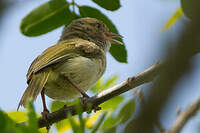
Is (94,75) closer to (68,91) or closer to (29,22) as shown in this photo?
(68,91)

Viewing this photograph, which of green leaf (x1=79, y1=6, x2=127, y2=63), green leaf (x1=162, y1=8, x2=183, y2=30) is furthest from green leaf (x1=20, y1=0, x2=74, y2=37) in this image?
green leaf (x1=162, y1=8, x2=183, y2=30)

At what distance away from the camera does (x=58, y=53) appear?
4.07 metres

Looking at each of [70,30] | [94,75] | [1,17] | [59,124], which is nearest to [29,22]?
[59,124]

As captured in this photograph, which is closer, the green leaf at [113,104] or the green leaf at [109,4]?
the green leaf at [109,4]

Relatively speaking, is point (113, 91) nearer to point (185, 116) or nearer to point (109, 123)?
point (109, 123)

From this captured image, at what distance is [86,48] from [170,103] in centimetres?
348

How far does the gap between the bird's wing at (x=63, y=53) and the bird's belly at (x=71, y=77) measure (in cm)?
11

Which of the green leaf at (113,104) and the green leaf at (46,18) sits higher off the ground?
the green leaf at (46,18)

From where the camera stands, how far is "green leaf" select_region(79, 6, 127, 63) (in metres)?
3.18

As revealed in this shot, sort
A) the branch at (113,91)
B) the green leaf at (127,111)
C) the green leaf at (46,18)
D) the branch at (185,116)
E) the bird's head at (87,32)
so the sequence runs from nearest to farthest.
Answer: the green leaf at (127,111), the branch at (113,91), the branch at (185,116), the green leaf at (46,18), the bird's head at (87,32)

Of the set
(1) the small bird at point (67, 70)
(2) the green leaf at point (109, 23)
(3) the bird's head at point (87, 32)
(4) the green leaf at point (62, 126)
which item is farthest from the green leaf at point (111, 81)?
(3) the bird's head at point (87, 32)

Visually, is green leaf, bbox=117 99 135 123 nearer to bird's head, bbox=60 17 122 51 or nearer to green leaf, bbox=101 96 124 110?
green leaf, bbox=101 96 124 110

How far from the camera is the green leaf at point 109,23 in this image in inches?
125

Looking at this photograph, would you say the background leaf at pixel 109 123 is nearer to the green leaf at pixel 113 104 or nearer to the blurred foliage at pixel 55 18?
the green leaf at pixel 113 104
